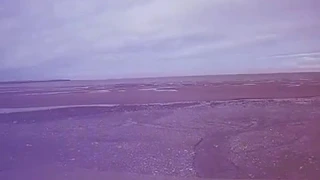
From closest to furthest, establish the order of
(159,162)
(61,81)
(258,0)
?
(159,162) → (258,0) → (61,81)

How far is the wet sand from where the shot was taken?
322 centimetres

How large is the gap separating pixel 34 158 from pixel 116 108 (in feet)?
2.65

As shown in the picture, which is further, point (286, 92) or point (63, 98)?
point (63, 98)

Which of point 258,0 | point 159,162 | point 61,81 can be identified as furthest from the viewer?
point 61,81

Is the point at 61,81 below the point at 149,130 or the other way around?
the other way around

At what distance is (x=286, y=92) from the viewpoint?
3.68 meters

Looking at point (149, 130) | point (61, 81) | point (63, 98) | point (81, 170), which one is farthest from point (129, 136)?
point (63, 98)

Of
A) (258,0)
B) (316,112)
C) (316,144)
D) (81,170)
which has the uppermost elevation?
(258,0)

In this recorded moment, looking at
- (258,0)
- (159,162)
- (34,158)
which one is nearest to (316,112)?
(258,0)

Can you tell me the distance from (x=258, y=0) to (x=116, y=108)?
4.95ft

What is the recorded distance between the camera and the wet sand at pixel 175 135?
3.22m

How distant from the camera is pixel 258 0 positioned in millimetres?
3709

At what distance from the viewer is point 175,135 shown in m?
3.41

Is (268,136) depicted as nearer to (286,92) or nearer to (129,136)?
(286,92)
